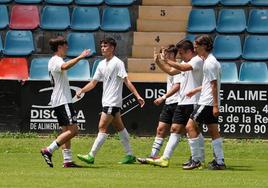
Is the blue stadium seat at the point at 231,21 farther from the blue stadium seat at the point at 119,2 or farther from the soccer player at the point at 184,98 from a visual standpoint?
the soccer player at the point at 184,98

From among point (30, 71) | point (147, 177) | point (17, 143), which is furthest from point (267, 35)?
point (147, 177)

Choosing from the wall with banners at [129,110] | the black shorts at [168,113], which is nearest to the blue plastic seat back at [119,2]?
the wall with banners at [129,110]

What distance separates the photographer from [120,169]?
1270 centimetres

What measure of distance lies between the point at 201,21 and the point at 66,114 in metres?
10.3

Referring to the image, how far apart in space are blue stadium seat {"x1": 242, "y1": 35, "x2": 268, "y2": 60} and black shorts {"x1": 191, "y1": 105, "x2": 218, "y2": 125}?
8.96m

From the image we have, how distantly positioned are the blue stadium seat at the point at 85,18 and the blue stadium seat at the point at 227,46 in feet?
10.7

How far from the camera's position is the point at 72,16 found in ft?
75.9

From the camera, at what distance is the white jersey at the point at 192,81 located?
13.1m

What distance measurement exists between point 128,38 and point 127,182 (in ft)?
39.5

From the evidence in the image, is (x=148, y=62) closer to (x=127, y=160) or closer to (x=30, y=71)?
(x=30, y=71)

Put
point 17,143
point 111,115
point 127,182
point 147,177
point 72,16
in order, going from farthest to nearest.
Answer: point 72,16 → point 17,143 → point 111,115 → point 147,177 → point 127,182

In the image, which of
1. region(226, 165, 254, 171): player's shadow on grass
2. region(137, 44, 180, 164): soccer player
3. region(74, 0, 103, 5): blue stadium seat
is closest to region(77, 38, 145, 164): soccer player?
region(137, 44, 180, 164): soccer player

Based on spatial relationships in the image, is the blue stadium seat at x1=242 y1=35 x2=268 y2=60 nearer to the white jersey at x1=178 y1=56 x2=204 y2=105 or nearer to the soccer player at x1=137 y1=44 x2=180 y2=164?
the soccer player at x1=137 y1=44 x2=180 y2=164

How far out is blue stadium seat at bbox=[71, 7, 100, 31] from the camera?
2281 centimetres
